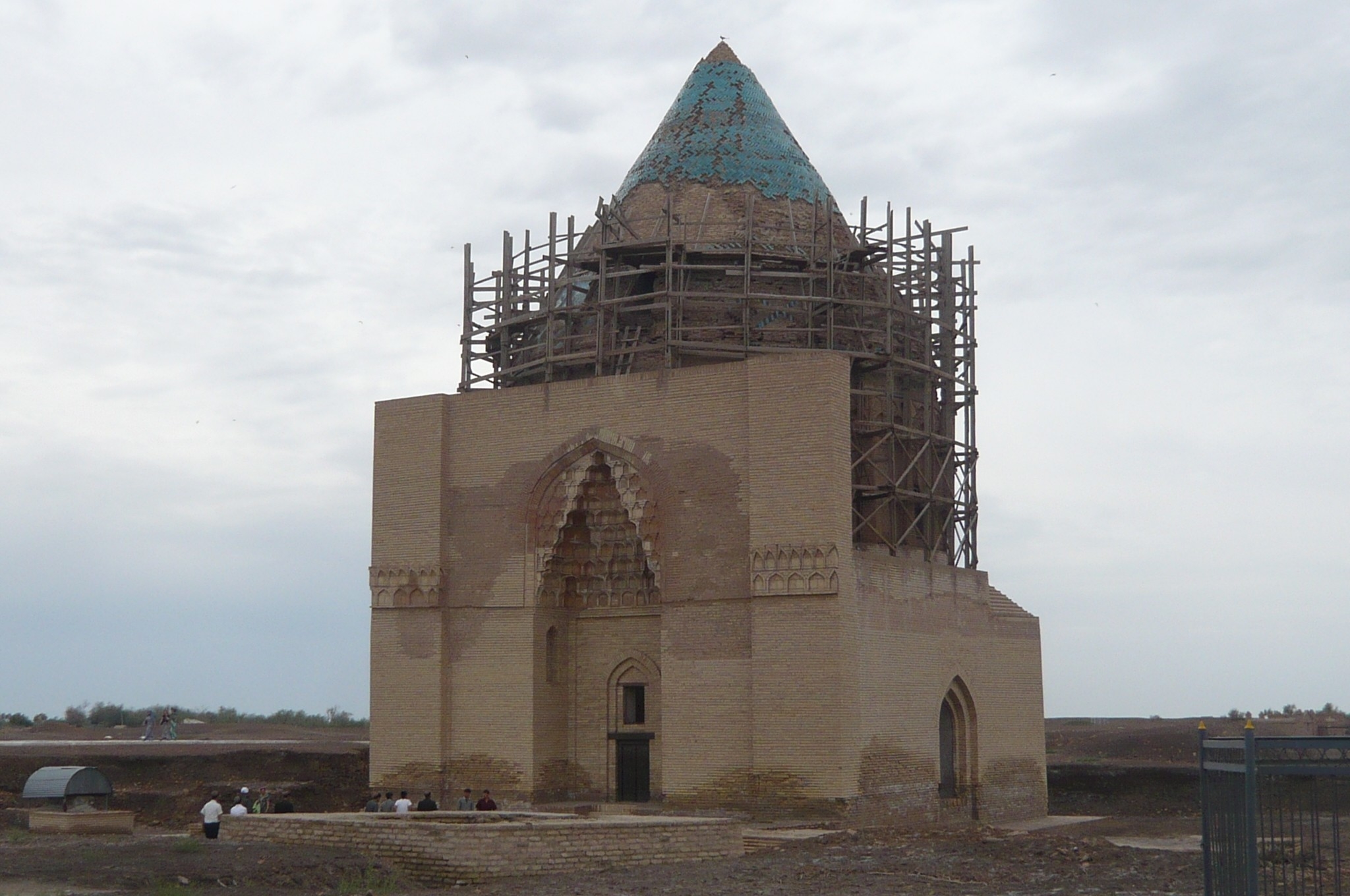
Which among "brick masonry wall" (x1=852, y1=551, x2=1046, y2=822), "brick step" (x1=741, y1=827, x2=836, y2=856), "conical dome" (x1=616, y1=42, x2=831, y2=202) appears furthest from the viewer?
"conical dome" (x1=616, y1=42, x2=831, y2=202)

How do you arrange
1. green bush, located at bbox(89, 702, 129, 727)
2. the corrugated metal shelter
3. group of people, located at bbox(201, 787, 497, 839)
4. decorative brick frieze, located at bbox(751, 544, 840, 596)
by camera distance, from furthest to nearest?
green bush, located at bbox(89, 702, 129, 727) < the corrugated metal shelter < decorative brick frieze, located at bbox(751, 544, 840, 596) < group of people, located at bbox(201, 787, 497, 839)

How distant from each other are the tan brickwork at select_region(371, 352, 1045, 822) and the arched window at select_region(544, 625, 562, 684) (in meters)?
0.06

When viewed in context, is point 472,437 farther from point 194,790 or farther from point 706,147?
point 194,790

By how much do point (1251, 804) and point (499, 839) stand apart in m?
7.16

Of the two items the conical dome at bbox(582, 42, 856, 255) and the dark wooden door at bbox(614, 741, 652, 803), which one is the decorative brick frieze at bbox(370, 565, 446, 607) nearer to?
the dark wooden door at bbox(614, 741, 652, 803)

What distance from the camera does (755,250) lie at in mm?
18625

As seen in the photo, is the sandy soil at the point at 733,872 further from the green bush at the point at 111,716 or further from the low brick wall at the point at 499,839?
the green bush at the point at 111,716

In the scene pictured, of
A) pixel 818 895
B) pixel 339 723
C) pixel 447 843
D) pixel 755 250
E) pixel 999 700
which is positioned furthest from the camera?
pixel 339 723

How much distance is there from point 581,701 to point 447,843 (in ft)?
20.0

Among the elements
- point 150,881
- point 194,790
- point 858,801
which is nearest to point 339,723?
point 194,790

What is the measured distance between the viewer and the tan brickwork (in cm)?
1641

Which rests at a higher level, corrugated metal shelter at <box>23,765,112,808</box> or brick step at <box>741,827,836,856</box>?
corrugated metal shelter at <box>23,765,112,808</box>

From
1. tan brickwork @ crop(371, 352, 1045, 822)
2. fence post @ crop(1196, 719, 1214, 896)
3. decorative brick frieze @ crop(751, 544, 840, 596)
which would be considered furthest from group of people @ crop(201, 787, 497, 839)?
fence post @ crop(1196, 719, 1214, 896)

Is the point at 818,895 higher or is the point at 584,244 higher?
the point at 584,244
